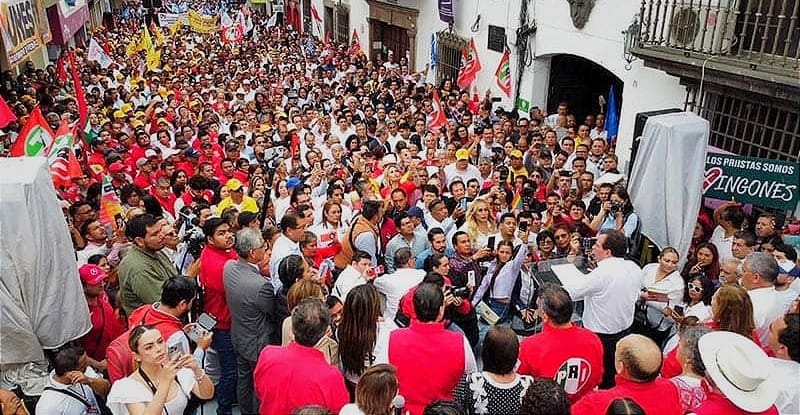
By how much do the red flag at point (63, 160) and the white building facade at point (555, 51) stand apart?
7254 millimetres

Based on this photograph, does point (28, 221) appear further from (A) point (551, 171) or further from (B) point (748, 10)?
(B) point (748, 10)

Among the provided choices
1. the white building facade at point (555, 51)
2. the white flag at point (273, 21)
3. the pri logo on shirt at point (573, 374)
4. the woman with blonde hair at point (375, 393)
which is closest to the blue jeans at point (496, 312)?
the pri logo on shirt at point (573, 374)

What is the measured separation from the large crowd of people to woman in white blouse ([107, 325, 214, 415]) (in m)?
0.01

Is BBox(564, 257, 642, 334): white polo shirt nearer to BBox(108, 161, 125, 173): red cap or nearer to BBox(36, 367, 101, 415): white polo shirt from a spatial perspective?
BBox(36, 367, 101, 415): white polo shirt

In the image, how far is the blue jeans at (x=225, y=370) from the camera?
14.6 feet

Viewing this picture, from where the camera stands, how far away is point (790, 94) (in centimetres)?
579

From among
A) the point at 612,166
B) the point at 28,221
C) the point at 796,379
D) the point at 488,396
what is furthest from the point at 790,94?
the point at 28,221

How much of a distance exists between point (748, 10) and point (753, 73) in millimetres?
780

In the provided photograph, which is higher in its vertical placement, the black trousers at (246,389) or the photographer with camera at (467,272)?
the photographer with camera at (467,272)

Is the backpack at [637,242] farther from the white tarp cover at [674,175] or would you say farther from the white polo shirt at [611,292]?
the white polo shirt at [611,292]

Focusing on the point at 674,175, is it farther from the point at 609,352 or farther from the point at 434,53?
the point at 434,53

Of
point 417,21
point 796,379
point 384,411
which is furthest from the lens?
point 417,21

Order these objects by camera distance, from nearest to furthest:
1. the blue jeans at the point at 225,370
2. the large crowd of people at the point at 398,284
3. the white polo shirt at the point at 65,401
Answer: the large crowd of people at the point at 398,284 < the white polo shirt at the point at 65,401 < the blue jeans at the point at 225,370

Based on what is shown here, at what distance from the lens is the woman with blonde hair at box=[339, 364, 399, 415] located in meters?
2.73
